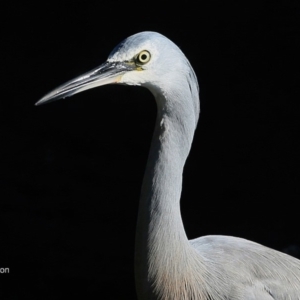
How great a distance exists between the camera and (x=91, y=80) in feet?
9.21

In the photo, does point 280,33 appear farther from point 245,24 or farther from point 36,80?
point 36,80

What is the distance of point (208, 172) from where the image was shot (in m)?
5.41

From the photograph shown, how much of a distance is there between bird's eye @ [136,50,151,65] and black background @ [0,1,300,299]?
2.24 meters

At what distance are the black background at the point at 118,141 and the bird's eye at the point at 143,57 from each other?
2237 millimetres

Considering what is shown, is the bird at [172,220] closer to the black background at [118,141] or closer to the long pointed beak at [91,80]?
the long pointed beak at [91,80]

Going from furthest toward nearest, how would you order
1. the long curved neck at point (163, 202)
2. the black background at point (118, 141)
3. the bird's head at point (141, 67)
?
the black background at point (118, 141), the long curved neck at point (163, 202), the bird's head at point (141, 67)

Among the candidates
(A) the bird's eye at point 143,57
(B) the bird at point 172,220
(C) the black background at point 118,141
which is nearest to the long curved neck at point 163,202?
(B) the bird at point 172,220

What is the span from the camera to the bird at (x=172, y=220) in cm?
277

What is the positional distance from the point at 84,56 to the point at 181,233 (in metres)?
3.30

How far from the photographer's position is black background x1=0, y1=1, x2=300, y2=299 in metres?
4.93

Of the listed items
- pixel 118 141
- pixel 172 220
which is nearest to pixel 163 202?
pixel 172 220

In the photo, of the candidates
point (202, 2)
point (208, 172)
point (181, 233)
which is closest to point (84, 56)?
point (202, 2)

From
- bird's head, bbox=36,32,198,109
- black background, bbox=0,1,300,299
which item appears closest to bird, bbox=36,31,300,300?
bird's head, bbox=36,32,198,109

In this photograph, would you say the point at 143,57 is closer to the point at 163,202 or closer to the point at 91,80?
the point at 91,80
